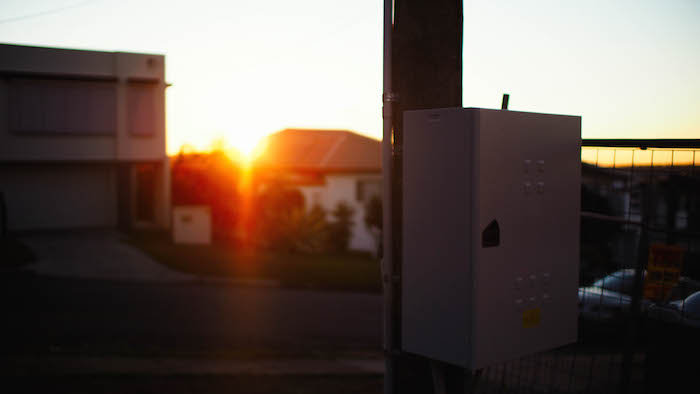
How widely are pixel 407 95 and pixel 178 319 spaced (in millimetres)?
8193

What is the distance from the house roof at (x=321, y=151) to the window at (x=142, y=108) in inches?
474

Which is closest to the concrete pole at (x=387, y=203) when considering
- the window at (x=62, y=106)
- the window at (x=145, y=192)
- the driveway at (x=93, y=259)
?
the driveway at (x=93, y=259)

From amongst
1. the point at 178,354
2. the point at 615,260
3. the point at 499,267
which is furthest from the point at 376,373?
the point at 499,267

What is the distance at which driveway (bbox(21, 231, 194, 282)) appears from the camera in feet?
49.6

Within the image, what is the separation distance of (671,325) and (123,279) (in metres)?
13.1

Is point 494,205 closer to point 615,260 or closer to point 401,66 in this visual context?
point 401,66

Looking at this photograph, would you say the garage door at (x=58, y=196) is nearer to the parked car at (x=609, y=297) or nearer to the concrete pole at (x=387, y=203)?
the parked car at (x=609, y=297)

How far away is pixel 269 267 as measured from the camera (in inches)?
709

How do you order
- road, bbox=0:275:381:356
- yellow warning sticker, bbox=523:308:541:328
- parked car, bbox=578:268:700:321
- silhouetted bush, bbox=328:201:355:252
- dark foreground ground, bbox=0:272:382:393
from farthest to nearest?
silhouetted bush, bbox=328:201:355:252 < road, bbox=0:275:381:356 < dark foreground ground, bbox=0:272:382:393 < parked car, bbox=578:268:700:321 < yellow warning sticker, bbox=523:308:541:328

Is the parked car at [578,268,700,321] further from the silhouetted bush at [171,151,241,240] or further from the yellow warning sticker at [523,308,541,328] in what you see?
the silhouetted bush at [171,151,241,240]

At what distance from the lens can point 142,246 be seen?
66.7ft

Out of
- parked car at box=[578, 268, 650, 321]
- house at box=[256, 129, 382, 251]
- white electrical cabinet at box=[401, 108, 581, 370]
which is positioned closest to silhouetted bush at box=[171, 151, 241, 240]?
house at box=[256, 129, 382, 251]

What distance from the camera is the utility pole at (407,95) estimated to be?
10.6 feet

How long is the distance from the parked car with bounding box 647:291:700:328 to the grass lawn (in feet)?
40.6
